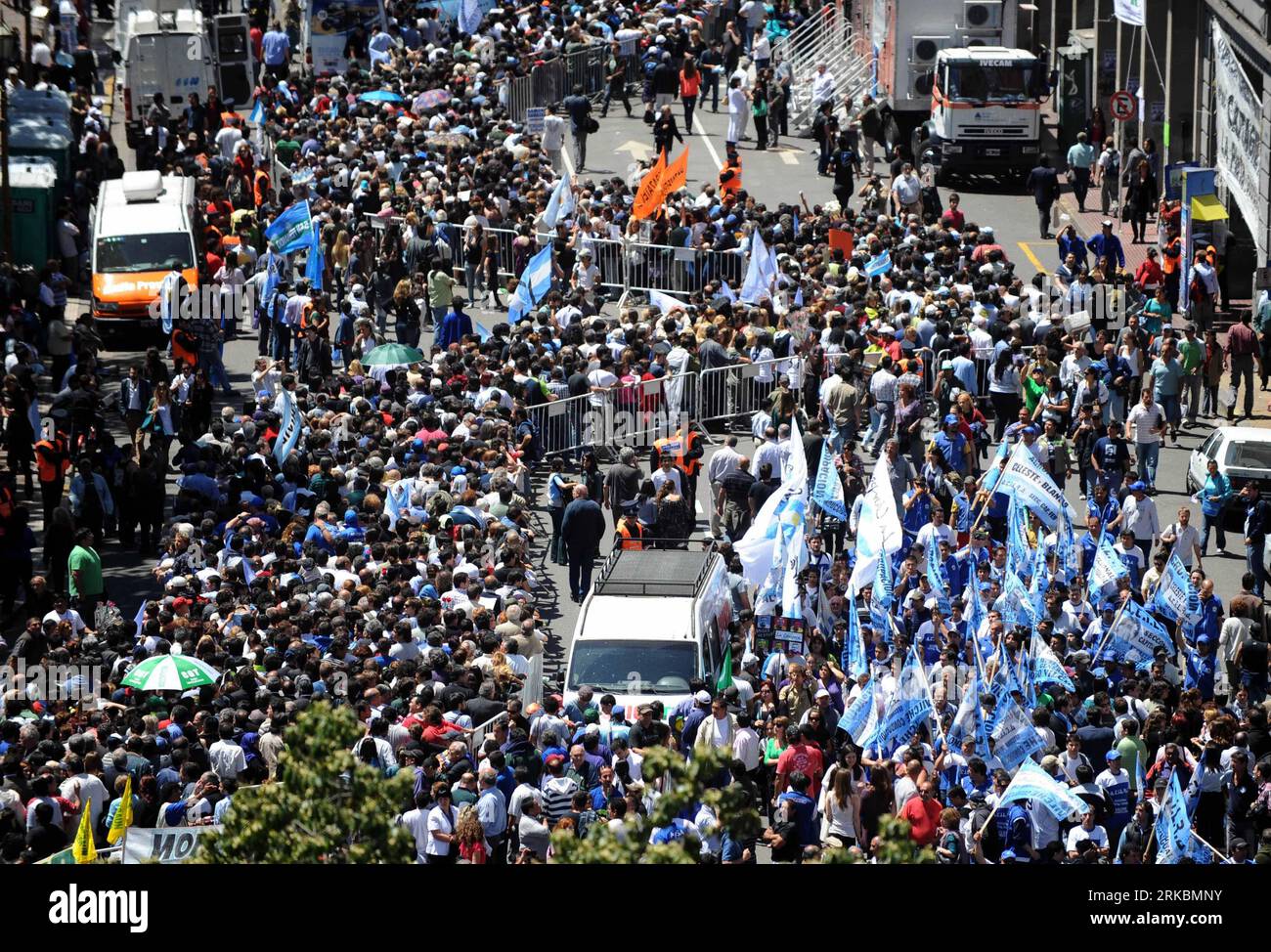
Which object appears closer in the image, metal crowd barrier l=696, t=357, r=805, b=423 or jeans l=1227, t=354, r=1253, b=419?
jeans l=1227, t=354, r=1253, b=419

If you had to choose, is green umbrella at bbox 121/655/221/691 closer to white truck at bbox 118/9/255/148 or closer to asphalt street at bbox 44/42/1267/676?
asphalt street at bbox 44/42/1267/676

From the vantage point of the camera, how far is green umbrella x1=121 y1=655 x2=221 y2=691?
1869 cm

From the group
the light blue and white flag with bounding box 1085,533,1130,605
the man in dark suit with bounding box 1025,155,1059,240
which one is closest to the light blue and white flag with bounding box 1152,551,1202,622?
the light blue and white flag with bounding box 1085,533,1130,605

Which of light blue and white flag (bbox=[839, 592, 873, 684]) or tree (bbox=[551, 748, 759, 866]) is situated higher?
tree (bbox=[551, 748, 759, 866])

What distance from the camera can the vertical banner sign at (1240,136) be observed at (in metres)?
33.9

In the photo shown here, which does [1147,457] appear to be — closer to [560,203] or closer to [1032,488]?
[1032,488]

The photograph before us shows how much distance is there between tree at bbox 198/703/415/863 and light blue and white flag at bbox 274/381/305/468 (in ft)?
50.2

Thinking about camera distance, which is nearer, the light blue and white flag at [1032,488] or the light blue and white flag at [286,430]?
the light blue and white flag at [1032,488]

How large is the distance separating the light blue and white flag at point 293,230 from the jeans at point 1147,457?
38.1ft

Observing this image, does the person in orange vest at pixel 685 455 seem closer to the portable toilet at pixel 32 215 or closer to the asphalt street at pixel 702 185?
the asphalt street at pixel 702 185

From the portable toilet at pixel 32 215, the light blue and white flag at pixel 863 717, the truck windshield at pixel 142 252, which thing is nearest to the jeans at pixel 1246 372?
the light blue and white flag at pixel 863 717

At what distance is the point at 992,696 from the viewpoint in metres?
18.5
